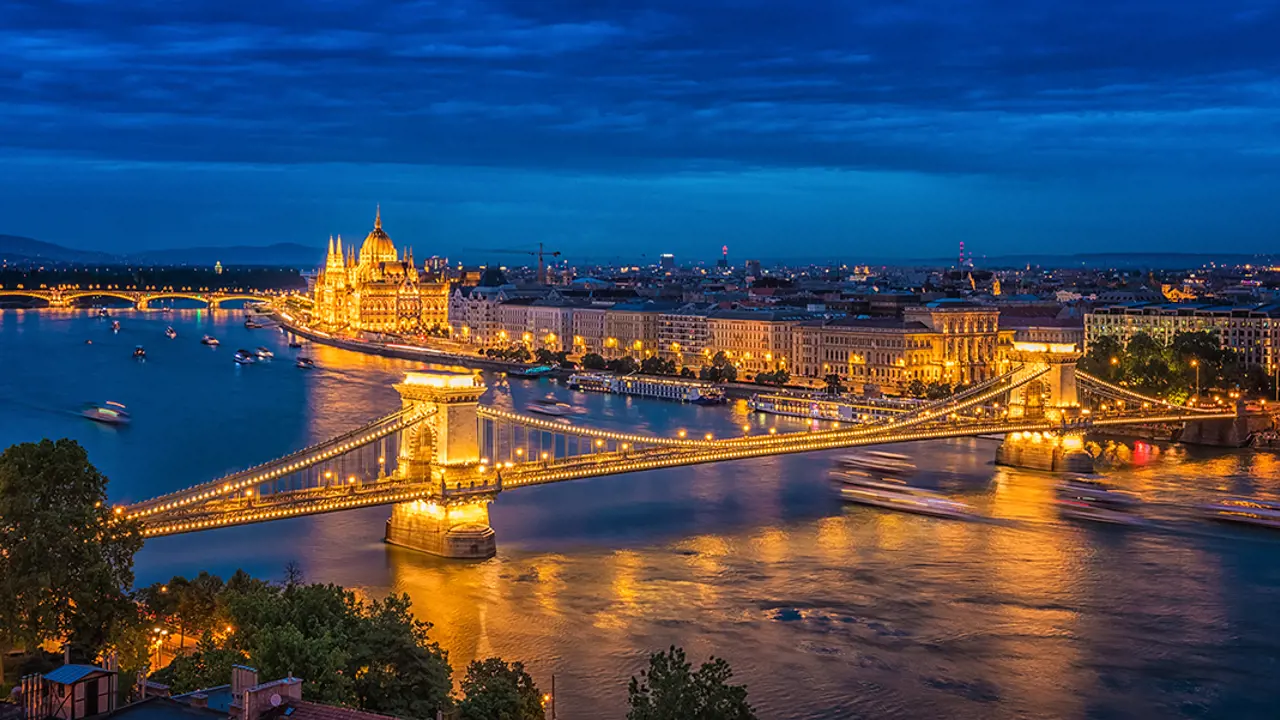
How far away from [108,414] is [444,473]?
17.5m

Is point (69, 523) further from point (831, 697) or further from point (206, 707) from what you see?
point (831, 697)

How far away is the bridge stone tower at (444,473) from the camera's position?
61.2ft

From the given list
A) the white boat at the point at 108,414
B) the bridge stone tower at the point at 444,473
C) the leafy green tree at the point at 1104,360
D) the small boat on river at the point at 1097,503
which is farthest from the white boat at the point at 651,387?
the bridge stone tower at the point at 444,473

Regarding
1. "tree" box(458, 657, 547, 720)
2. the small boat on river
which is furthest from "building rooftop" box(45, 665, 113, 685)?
the small boat on river

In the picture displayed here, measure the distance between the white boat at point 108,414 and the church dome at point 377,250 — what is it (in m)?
54.6

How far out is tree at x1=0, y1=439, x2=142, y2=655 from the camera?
1126cm

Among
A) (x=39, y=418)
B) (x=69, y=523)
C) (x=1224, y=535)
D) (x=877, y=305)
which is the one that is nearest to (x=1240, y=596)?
(x=1224, y=535)

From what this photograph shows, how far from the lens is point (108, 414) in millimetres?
33781

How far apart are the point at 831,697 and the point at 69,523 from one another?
6492 millimetres

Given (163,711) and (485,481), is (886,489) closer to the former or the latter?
(485,481)

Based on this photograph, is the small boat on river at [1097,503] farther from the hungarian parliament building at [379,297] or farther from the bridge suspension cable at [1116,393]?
the hungarian parliament building at [379,297]

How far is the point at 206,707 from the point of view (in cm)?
781

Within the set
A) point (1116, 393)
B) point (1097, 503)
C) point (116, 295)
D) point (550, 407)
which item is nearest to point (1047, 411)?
point (1116, 393)

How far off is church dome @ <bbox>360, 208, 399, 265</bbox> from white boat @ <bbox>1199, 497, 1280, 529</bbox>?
7103cm
